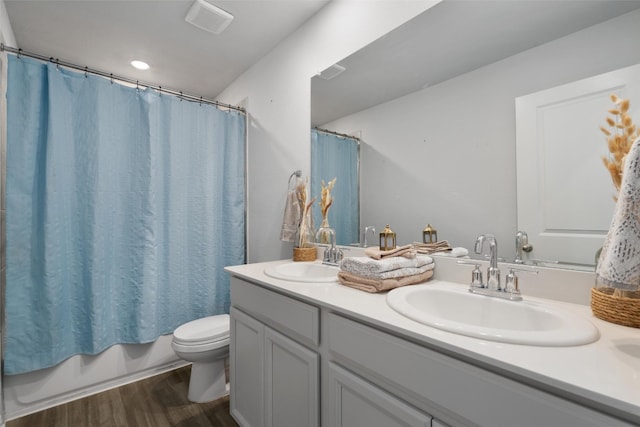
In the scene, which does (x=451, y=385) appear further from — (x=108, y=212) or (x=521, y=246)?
(x=108, y=212)

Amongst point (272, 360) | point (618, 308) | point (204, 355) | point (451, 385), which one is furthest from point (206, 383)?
point (618, 308)

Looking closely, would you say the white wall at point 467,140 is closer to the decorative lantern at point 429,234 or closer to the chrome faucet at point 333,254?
the decorative lantern at point 429,234

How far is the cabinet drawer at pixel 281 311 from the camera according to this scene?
1.01 metres

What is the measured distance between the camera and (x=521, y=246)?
102 cm

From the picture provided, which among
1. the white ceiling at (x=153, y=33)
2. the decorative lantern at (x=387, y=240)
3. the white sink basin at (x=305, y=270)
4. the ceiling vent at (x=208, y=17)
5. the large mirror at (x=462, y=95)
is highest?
the white ceiling at (x=153, y=33)

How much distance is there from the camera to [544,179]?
3.16 feet

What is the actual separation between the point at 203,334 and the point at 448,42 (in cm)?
200

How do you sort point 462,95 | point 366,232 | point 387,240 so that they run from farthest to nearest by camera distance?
1. point 366,232
2. point 387,240
3. point 462,95

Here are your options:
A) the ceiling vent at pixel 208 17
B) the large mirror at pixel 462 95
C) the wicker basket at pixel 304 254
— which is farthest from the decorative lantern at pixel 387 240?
the ceiling vent at pixel 208 17

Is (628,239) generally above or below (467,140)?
below

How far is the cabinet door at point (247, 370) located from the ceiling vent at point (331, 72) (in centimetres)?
140

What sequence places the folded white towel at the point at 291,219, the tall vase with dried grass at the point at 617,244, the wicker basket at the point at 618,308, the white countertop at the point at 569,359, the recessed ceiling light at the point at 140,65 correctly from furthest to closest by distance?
1. the recessed ceiling light at the point at 140,65
2. the folded white towel at the point at 291,219
3. the wicker basket at the point at 618,308
4. the tall vase with dried grass at the point at 617,244
5. the white countertop at the point at 569,359

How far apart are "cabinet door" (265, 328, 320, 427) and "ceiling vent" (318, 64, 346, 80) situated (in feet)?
4.64

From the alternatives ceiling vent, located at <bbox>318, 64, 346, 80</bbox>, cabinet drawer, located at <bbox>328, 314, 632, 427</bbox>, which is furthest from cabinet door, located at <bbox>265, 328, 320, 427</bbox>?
ceiling vent, located at <bbox>318, 64, 346, 80</bbox>
